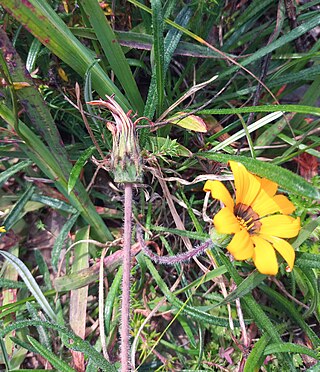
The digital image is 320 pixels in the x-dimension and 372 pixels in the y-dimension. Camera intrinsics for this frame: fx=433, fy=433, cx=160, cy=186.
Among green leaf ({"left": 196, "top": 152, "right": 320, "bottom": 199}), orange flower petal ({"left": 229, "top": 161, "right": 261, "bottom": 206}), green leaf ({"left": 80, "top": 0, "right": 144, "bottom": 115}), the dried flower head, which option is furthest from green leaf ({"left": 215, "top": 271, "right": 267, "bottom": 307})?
green leaf ({"left": 80, "top": 0, "right": 144, "bottom": 115})

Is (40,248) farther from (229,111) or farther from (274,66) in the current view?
(274,66)

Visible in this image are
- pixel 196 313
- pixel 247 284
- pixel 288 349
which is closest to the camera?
pixel 247 284

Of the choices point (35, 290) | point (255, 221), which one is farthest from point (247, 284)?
point (35, 290)

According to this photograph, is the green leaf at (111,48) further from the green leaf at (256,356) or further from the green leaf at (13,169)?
the green leaf at (256,356)

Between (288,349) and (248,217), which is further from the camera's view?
(288,349)

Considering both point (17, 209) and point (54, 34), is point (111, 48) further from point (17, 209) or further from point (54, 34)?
point (17, 209)

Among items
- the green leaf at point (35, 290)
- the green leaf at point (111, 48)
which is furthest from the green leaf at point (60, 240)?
the green leaf at point (111, 48)
